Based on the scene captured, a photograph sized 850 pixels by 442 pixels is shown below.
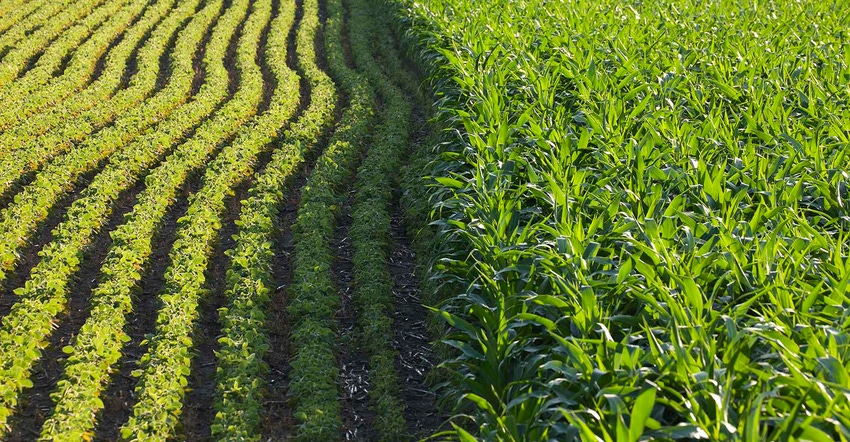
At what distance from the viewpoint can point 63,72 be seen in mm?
11367

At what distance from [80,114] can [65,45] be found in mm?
3870

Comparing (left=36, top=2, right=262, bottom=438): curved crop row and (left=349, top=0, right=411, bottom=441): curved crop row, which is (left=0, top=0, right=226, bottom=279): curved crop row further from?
(left=349, top=0, right=411, bottom=441): curved crop row

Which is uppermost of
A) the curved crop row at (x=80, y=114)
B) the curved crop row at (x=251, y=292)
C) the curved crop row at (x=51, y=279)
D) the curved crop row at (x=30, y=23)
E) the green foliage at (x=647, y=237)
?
the green foliage at (x=647, y=237)

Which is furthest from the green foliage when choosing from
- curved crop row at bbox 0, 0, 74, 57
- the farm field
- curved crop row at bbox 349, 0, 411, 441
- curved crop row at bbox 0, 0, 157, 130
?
curved crop row at bbox 0, 0, 74, 57

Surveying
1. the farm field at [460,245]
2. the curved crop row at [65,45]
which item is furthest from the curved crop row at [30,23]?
the farm field at [460,245]

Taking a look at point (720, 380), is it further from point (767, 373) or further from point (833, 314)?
point (833, 314)

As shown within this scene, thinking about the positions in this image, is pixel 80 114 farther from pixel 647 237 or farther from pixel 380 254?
pixel 647 237

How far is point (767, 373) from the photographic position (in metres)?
3.31

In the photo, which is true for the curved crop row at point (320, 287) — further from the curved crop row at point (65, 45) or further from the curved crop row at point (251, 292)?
the curved crop row at point (65, 45)

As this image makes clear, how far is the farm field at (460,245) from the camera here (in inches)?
142

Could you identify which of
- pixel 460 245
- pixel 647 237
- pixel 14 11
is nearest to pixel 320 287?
pixel 460 245

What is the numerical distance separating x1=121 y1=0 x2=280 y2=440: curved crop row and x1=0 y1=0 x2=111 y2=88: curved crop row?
3055 mm

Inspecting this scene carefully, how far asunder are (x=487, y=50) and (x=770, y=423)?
6.67m

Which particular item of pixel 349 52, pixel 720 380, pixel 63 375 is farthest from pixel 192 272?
pixel 349 52
